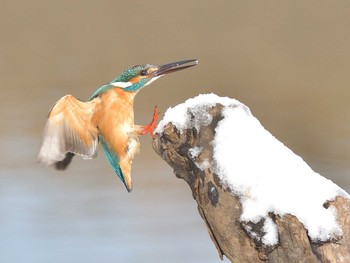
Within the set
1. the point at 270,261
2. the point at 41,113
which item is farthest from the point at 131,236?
the point at 270,261

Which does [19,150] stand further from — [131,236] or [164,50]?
[164,50]

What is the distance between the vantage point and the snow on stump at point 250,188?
7.70ft

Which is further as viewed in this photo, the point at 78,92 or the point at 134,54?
the point at 134,54

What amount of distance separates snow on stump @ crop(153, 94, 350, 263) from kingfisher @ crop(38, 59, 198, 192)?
0.44 metres

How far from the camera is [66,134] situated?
3057 millimetres

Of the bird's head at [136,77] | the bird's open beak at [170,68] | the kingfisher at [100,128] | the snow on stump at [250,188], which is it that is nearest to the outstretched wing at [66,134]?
the kingfisher at [100,128]

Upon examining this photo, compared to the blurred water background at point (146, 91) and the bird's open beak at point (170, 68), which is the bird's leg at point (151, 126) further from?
the blurred water background at point (146, 91)

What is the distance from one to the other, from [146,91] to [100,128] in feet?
14.7

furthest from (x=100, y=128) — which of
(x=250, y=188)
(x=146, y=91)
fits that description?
(x=146, y=91)

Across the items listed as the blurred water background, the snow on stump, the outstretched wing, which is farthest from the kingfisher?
the blurred water background

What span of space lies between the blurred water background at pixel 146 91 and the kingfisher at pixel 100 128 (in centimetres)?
268

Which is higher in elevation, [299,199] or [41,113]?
[299,199]

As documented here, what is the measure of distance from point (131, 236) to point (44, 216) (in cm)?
53

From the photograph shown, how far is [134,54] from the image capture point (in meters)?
8.72
